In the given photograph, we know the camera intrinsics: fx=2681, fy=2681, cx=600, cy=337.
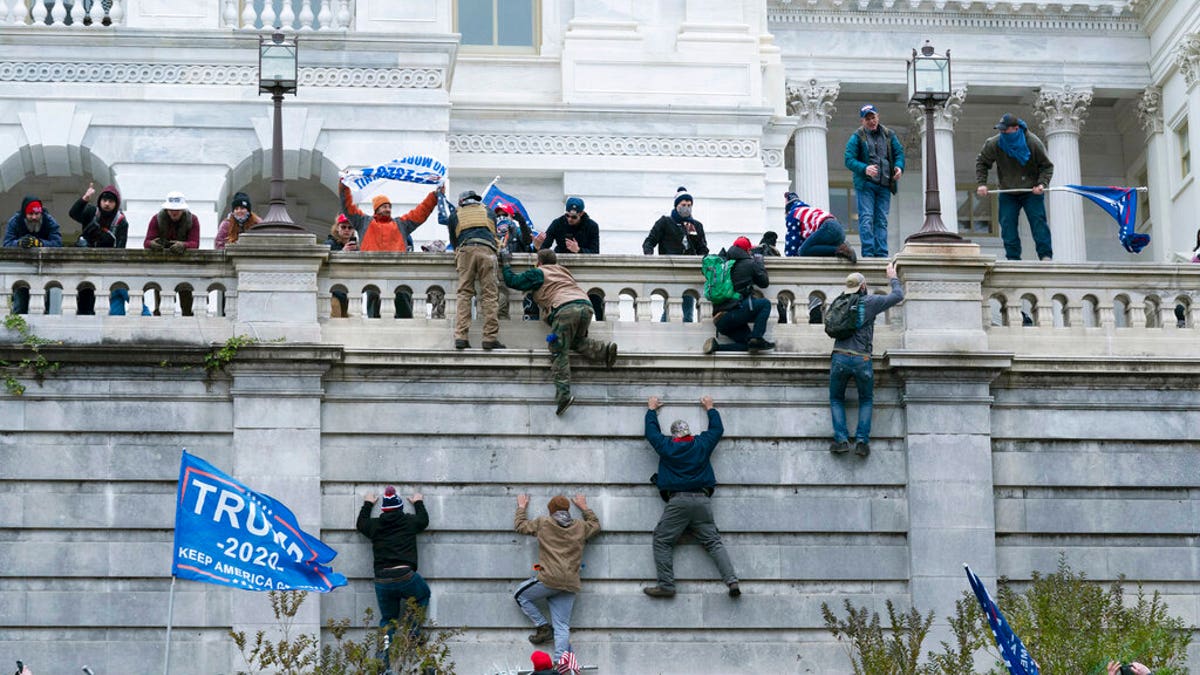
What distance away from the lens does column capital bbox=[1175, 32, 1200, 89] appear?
2440 inches

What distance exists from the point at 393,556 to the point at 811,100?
35111mm

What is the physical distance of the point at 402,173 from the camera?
40031 mm

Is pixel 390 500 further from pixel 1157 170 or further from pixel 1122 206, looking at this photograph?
A: pixel 1157 170

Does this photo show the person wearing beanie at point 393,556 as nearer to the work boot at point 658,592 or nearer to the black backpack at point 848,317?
the work boot at point 658,592

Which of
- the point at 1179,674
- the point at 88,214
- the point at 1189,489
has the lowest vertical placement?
the point at 1179,674

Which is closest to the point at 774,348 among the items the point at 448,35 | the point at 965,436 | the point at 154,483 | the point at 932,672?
the point at 965,436

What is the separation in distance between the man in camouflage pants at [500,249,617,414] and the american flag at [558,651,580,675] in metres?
3.12

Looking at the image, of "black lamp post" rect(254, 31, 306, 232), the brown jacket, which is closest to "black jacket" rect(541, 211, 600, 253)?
"black lamp post" rect(254, 31, 306, 232)

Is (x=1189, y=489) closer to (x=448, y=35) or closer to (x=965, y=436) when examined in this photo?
(x=965, y=436)

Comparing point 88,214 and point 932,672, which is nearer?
point 932,672

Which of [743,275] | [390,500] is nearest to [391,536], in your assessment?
[390,500]

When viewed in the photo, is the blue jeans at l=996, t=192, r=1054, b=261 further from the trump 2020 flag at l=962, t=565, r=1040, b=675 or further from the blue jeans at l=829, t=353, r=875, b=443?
the trump 2020 flag at l=962, t=565, r=1040, b=675

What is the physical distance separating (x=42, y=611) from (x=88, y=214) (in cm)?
553

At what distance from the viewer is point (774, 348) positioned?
3359 centimetres
